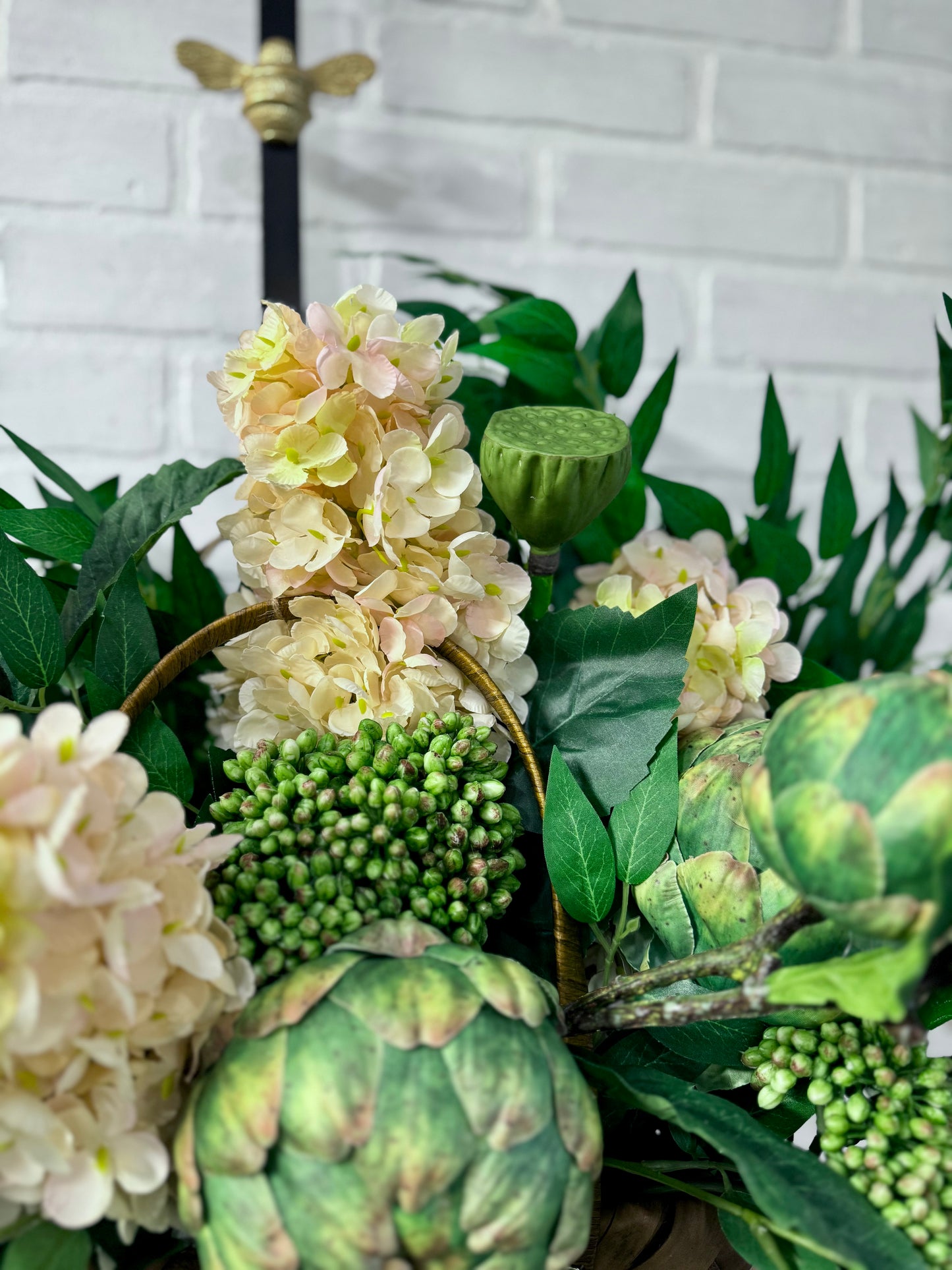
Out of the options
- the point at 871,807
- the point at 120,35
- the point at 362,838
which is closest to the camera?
the point at 871,807

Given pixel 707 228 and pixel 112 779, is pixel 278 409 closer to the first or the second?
pixel 112 779

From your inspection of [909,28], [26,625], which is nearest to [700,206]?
[909,28]

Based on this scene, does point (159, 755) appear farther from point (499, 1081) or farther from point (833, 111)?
point (833, 111)

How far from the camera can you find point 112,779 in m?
0.37

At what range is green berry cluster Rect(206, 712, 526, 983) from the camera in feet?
1.42

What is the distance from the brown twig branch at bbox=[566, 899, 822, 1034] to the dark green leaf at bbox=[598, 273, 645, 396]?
1.44ft

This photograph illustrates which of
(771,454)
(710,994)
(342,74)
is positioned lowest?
(710,994)

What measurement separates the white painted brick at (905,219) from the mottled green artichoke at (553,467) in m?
0.79

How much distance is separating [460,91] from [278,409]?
652 mm

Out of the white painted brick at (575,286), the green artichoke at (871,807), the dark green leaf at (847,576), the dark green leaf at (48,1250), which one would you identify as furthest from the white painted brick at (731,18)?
the dark green leaf at (48,1250)

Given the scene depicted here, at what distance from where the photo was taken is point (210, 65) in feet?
2.78

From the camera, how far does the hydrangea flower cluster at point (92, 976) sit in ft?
1.08

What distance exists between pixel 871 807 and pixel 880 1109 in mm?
171

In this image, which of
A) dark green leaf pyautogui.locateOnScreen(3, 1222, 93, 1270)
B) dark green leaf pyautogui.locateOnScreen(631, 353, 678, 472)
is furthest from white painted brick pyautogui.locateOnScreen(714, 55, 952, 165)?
dark green leaf pyautogui.locateOnScreen(3, 1222, 93, 1270)
